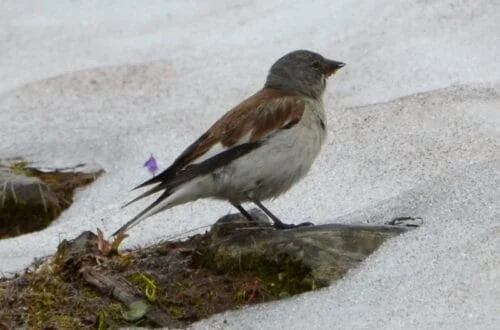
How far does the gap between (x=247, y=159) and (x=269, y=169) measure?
0.13 meters

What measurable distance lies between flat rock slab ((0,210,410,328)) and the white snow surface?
0.14m

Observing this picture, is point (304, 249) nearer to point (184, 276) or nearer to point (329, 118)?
point (184, 276)

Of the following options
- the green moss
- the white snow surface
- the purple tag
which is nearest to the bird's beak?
the white snow surface

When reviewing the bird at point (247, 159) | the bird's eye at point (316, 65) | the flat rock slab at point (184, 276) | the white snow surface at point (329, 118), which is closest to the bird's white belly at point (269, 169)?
the bird at point (247, 159)

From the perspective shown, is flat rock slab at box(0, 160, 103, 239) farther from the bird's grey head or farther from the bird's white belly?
the bird's white belly

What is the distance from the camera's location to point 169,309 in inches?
246

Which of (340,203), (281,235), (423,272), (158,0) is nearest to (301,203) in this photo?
(340,203)

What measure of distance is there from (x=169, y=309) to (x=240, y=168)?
1021 millimetres

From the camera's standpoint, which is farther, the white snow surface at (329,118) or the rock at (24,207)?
the rock at (24,207)

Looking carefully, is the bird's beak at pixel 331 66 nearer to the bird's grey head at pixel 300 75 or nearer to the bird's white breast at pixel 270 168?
the bird's grey head at pixel 300 75

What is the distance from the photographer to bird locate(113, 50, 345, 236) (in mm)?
6902

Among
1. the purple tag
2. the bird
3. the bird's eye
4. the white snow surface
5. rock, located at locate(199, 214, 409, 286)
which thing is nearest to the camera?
the white snow surface

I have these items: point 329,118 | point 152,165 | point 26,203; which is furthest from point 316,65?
point 26,203

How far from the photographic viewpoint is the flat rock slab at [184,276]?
621 centimetres
